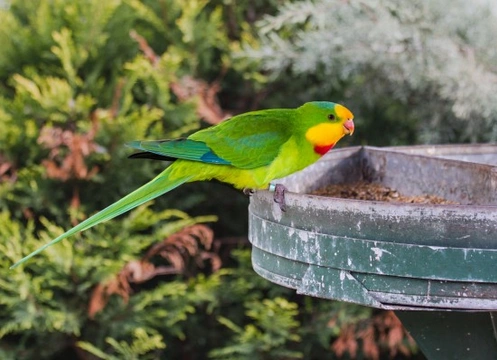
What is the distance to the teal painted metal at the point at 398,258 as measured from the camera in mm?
1318

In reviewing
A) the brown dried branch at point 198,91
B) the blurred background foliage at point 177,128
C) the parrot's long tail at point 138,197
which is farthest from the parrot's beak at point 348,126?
the brown dried branch at point 198,91

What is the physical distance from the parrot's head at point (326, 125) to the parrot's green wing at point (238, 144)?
8cm

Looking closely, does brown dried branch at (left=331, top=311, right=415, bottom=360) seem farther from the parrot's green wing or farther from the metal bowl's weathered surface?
the metal bowl's weathered surface

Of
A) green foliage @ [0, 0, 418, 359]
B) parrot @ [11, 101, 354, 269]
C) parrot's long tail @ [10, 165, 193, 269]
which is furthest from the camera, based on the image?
green foliage @ [0, 0, 418, 359]

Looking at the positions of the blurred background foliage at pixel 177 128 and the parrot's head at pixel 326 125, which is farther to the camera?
the blurred background foliage at pixel 177 128

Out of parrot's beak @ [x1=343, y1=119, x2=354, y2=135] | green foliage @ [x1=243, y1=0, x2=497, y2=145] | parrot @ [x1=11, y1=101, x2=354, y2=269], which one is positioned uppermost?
green foliage @ [x1=243, y1=0, x2=497, y2=145]

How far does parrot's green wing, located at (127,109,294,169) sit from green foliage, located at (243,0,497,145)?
111 centimetres

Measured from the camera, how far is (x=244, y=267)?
3.31 m

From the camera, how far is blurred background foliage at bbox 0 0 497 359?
299cm

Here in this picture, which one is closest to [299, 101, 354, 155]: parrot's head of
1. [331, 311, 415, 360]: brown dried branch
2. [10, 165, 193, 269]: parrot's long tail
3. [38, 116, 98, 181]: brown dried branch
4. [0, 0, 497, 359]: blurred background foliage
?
[10, 165, 193, 269]: parrot's long tail

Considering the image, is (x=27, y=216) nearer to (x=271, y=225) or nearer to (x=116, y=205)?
(x=116, y=205)

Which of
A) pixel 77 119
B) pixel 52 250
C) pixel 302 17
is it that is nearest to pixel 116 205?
pixel 52 250

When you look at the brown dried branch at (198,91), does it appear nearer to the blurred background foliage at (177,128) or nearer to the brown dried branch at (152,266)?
the blurred background foliage at (177,128)

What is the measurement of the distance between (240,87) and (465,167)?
5.87 ft
